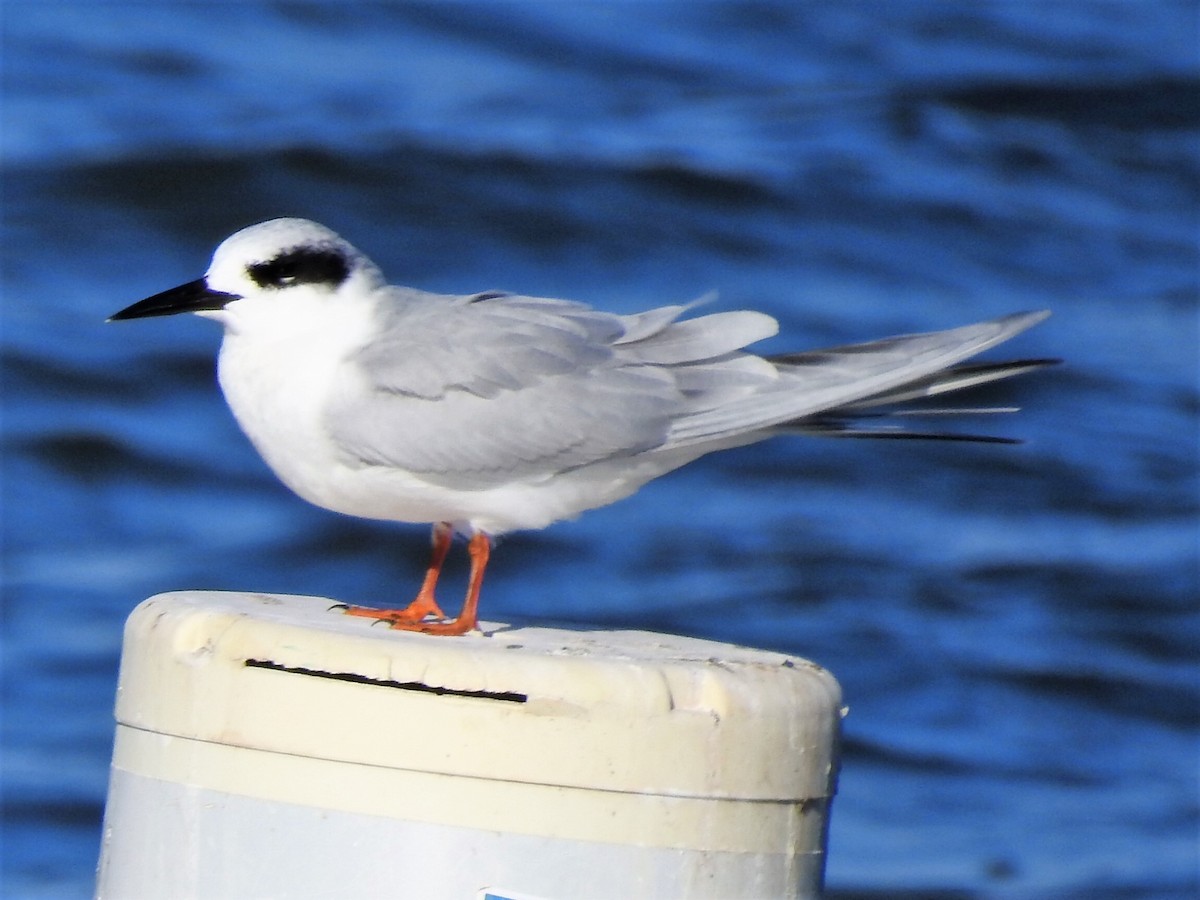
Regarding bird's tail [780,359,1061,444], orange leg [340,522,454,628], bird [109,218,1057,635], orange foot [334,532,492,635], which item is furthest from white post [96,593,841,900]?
bird's tail [780,359,1061,444]

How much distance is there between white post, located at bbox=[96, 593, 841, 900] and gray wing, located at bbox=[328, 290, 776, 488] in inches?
40.1

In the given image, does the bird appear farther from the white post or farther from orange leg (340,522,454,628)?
the white post

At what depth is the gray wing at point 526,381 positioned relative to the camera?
12.2ft

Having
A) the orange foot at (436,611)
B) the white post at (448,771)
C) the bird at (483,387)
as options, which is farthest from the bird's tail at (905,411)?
the white post at (448,771)

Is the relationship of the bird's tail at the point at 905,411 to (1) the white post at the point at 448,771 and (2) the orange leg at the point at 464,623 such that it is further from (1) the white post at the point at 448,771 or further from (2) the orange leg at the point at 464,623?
(1) the white post at the point at 448,771

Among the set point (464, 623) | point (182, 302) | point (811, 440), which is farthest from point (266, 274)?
point (811, 440)

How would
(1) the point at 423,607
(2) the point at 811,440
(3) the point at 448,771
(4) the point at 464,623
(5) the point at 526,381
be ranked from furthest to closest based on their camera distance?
(2) the point at 811,440 < (5) the point at 526,381 < (1) the point at 423,607 < (4) the point at 464,623 < (3) the point at 448,771

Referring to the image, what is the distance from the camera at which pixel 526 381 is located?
12.5 ft

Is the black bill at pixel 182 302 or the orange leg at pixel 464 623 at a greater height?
the black bill at pixel 182 302

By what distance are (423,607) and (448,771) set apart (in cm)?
87

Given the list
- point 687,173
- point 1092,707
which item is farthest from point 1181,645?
point 687,173

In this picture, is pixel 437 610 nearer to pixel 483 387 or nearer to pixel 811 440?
pixel 483 387

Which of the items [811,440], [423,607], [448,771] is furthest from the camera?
[811,440]

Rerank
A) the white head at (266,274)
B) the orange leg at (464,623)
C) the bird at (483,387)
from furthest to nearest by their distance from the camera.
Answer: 1. the white head at (266,274)
2. the bird at (483,387)
3. the orange leg at (464,623)
